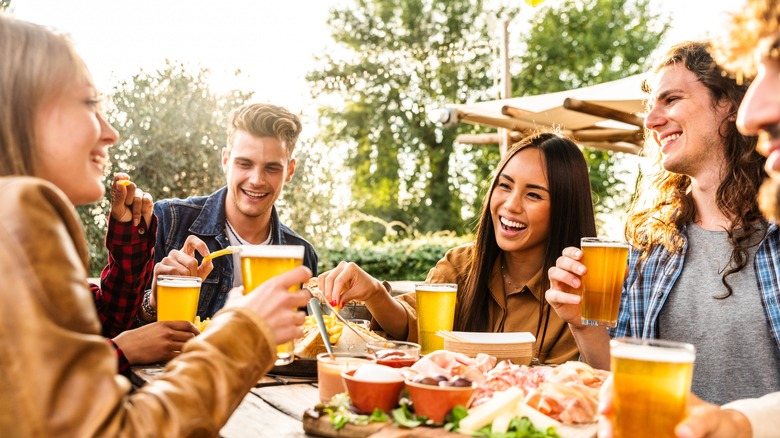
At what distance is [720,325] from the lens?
2.92 metres

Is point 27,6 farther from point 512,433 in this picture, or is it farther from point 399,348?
point 512,433

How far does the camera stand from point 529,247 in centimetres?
374

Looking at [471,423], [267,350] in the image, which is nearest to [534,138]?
[471,423]

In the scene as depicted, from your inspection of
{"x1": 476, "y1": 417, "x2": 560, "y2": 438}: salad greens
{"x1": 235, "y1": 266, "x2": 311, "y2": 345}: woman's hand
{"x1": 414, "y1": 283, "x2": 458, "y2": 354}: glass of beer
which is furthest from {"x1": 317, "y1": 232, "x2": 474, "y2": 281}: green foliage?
{"x1": 235, "y1": 266, "x2": 311, "y2": 345}: woman's hand

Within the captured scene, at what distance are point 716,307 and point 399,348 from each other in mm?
1500

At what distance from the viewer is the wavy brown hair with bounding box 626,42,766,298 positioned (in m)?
2.99

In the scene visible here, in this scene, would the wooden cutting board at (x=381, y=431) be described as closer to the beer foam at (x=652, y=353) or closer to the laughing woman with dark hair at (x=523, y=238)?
the beer foam at (x=652, y=353)

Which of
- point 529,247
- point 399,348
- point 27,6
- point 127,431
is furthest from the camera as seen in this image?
point 27,6

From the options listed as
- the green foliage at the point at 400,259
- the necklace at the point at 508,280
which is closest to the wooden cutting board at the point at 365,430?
the necklace at the point at 508,280

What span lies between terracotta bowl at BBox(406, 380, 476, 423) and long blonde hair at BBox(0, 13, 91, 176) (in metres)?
1.06

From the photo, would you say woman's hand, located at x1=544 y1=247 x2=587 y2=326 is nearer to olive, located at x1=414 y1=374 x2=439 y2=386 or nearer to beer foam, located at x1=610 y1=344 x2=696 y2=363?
olive, located at x1=414 y1=374 x2=439 y2=386

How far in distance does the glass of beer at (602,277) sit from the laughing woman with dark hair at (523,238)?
944mm

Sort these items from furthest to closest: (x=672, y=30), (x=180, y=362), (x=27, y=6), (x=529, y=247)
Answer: (x=672, y=30)
(x=27, y=6)
(x=529, y=247)
(x=180, y=362)

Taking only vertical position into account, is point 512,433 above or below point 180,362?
below
